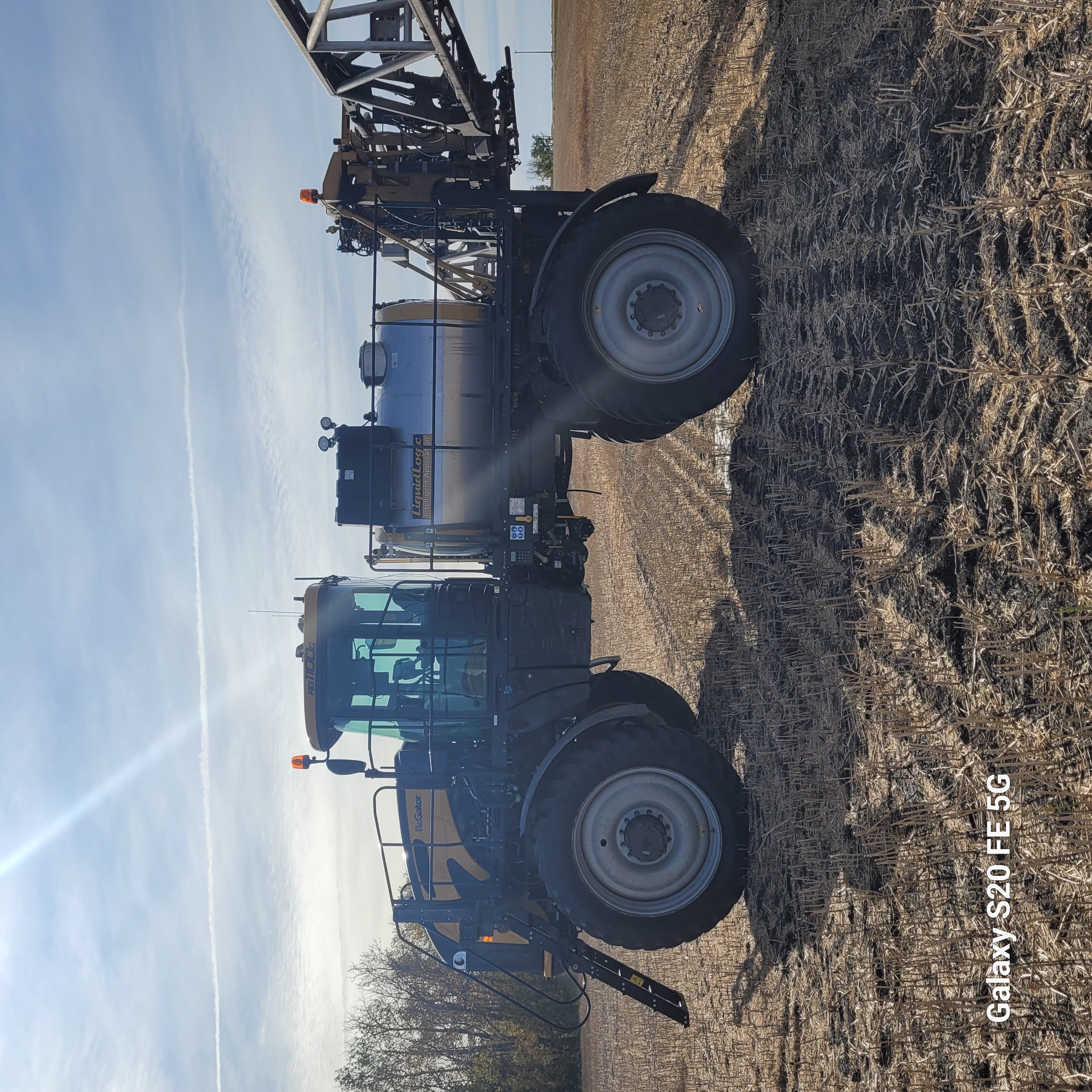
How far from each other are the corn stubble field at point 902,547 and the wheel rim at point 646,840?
901 mm

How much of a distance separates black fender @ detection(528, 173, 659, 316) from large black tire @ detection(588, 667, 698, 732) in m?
3.89

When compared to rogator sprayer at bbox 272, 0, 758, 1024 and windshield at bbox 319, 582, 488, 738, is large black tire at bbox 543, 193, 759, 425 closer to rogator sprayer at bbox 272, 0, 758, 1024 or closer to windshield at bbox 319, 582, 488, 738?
rogator sprayer at bbox 272, 0, 758, 1024

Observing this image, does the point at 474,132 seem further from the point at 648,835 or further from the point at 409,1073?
the point at 409,1073

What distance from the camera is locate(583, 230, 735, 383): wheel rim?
23.1 ft

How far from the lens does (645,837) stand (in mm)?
6828

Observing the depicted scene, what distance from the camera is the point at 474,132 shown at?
7.39 metres

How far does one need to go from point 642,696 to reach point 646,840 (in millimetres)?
1718

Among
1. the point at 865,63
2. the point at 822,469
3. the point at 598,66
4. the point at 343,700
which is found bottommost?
the point at 343,700

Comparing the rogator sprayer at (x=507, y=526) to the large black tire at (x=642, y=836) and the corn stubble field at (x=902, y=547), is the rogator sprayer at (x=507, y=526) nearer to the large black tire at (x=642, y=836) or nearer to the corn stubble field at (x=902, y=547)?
the large black tire at (x=642, y=836)

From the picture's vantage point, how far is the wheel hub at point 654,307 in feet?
23.3

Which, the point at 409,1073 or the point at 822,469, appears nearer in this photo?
the point at 822,469

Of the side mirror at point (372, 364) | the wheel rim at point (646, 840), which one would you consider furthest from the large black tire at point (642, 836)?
the side mirror at point (372, 364)

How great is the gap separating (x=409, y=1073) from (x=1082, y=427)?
33.8 m

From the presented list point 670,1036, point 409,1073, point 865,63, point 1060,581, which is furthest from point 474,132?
point 409,1073
